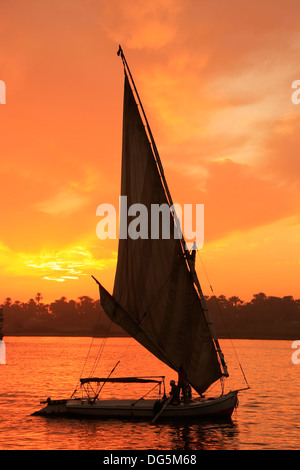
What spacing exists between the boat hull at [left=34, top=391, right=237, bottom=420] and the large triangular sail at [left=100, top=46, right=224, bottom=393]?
1934mm

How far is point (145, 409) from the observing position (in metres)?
36.5

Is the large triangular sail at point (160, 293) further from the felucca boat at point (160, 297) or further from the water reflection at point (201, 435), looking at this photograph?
the water reflection at point (201, 435)

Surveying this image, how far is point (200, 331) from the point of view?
1481 inches

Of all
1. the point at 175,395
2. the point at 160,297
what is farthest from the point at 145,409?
the point at 160,297

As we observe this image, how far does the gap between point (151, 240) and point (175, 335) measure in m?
6.00

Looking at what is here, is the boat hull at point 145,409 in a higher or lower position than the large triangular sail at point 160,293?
lower

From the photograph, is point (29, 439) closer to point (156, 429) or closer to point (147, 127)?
point (156, 429)

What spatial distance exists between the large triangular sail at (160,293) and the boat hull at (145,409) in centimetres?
193

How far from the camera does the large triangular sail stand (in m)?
37.4

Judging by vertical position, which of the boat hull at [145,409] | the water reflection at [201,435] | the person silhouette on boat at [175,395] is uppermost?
the person silhouette on boat at [175,395]

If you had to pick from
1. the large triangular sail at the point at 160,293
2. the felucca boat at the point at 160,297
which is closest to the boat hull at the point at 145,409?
the felucca boat at the point at 160,297

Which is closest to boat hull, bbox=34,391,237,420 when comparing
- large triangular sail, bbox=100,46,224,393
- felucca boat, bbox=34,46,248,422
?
felucca boat, bbox=34,46,248,422

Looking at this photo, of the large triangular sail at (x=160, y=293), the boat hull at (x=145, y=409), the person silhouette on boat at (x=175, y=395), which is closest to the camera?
the boat hull at (x=145, y=409)

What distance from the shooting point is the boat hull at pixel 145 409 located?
36.1m
